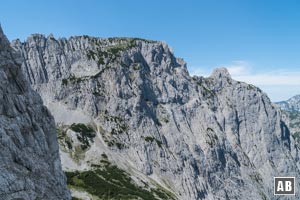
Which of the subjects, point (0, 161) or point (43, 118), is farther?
point (43, 118)

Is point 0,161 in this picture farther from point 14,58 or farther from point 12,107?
point 14,58

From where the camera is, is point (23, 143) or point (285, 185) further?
point (23, 143)

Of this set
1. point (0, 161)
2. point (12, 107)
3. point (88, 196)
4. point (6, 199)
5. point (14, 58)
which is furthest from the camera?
point (88, 196)

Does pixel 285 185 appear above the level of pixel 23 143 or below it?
below

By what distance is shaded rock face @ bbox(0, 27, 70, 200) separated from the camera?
65.3 m

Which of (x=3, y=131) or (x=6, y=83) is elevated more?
(x=6, y=83)

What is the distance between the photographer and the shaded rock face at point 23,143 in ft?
214

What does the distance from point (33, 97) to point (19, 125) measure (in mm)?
12864

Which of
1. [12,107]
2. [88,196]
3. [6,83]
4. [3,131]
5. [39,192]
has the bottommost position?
[88,196]

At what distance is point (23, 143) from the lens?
74.9 m

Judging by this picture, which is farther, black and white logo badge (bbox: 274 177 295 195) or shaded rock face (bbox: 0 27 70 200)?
shaded rock face (bbox: 0 27 70 200)

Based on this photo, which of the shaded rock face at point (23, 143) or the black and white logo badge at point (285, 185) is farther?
the shaded rock face at point (23, 143)

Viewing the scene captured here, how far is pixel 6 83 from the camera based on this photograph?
76250 mm

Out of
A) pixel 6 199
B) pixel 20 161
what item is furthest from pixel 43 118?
pixel 6 199
